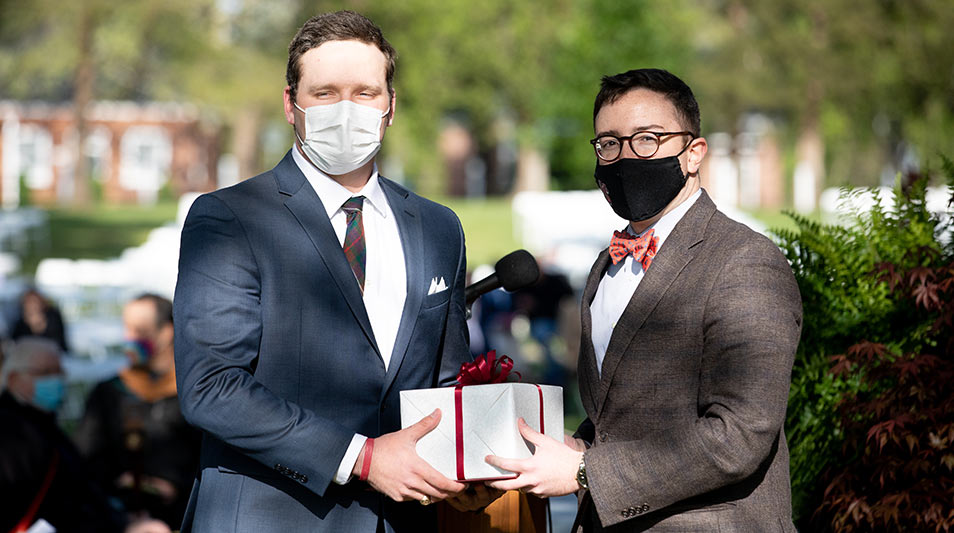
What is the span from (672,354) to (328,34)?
1.24 metres

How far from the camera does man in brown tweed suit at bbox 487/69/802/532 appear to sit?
106 inches

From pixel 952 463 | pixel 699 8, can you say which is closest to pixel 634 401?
pixel 952 463

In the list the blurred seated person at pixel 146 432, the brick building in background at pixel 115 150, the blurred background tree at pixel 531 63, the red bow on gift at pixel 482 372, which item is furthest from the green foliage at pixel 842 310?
the brick building in background at pixel 115 150

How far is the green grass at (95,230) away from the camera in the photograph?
31.6m

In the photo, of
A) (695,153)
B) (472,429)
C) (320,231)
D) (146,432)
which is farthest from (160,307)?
(695,153)

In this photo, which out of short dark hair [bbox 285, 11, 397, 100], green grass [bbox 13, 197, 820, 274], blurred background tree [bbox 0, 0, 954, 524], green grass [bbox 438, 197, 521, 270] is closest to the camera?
short dark hair [bbox 285, 11, 397, 100]

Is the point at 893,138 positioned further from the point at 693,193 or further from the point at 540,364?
the point at 693,193

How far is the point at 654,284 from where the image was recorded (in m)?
2.89

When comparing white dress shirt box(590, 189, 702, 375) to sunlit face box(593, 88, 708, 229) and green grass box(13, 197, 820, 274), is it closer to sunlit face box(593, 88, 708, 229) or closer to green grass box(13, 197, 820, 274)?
sunlit face box(593, 88, 708, 229)

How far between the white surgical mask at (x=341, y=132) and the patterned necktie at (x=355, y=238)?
125 mm

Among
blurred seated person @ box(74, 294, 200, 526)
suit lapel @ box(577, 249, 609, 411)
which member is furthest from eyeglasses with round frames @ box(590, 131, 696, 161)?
blurred seated person @ box(74, 294, 200, 526)

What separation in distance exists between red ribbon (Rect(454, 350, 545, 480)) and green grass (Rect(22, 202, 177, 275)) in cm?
2871

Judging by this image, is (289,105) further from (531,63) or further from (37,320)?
(531,63)

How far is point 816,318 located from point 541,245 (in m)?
22.5
